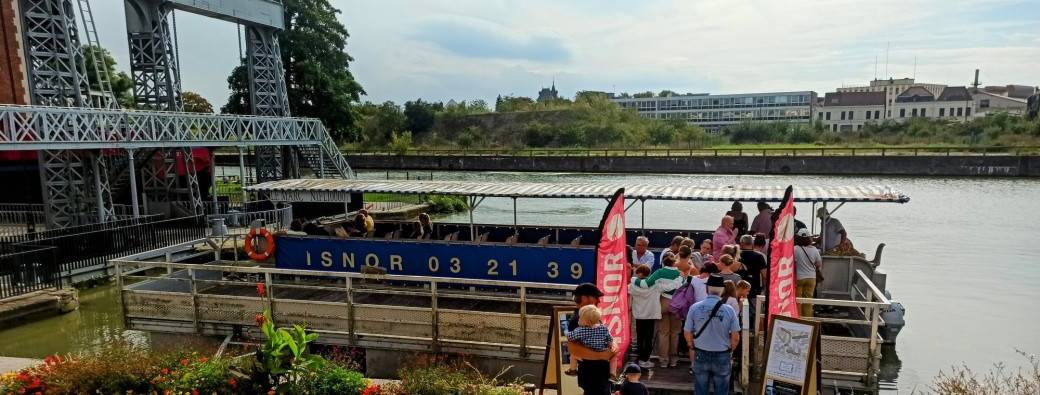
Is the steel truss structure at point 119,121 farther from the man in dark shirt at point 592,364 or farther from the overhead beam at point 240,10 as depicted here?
the man in dark shirt at point 592,364

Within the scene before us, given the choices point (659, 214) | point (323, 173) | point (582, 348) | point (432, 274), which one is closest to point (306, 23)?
point (323, 173)

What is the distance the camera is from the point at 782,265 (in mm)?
7625

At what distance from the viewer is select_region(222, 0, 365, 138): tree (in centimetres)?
4031

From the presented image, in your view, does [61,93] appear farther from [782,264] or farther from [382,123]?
[382,123]

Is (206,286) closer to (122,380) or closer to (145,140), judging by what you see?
(122,380)

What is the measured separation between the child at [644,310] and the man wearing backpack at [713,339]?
1.02 metres

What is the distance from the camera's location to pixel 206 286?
41.7 ft

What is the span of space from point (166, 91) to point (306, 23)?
16654mm

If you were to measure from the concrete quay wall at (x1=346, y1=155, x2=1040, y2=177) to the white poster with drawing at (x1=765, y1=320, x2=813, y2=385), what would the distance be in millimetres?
50322

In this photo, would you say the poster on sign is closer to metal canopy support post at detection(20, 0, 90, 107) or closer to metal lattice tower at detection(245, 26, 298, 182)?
metal canopy support post at detection(20, 0, 90, 107)

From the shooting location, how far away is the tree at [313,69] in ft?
132

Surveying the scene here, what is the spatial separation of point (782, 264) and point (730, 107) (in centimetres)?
14783

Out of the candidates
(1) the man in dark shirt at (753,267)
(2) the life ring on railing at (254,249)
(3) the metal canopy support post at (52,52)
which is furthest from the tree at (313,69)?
(1) the man in dark shirt at (753,267)

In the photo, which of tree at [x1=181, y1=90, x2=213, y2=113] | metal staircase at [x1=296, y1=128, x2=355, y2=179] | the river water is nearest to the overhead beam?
metal staircase at [x1=296, y1=128, x2=355, y2=179]
